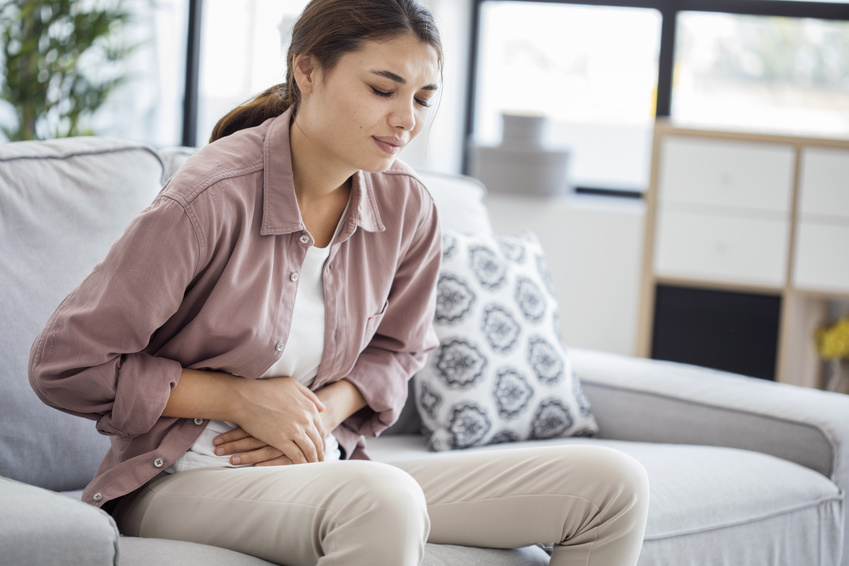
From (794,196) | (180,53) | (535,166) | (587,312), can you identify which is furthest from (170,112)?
(794,196)

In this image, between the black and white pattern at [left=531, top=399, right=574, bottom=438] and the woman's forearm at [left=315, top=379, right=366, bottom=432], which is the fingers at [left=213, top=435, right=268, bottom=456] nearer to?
the woman's forearm at [left=315, top=379, right=366, bottom=432]

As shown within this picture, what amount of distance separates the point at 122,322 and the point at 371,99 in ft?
1.36

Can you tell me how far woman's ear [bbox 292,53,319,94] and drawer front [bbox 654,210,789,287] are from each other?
218 cm

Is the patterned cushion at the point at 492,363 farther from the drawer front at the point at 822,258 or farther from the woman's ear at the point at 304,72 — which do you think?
the drawer front at the point at 822,258

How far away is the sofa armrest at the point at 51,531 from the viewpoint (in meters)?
0.92

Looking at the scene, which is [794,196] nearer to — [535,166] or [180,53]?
[535,166]

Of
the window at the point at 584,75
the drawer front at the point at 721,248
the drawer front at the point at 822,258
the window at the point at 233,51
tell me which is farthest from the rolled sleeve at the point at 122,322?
the window at the point at 584,75

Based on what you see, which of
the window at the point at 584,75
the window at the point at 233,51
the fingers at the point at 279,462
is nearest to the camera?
the fingers at the point at 279,462

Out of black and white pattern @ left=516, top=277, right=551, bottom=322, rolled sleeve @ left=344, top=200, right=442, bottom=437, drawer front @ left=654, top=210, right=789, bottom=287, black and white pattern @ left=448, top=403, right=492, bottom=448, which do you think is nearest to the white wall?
drawer front @ left=654, top=210, right=789, bottom=287

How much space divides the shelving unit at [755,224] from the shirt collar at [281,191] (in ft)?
6.77

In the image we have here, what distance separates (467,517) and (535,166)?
8.98 feet

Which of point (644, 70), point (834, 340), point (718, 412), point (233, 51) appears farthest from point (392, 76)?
point (644, 70)

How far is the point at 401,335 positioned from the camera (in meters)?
1.45

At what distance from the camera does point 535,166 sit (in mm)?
3844
